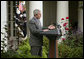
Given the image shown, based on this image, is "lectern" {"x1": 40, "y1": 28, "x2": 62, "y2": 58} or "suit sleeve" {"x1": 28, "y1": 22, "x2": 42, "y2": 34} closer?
"lectern" {"x1": 40, "y1": 28, "x2": 62, "y2": 58}

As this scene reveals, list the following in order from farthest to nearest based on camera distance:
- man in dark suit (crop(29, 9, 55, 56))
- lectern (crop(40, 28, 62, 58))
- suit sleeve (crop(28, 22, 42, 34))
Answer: man in dark suit (crop(29, 9, 55, 56)) → suit sleeve (crop(28, 22, 42, 34)) → lectern (crop(40, 28, 62, 58))

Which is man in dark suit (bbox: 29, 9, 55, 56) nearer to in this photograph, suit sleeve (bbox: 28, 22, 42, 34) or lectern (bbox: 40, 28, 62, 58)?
suit sleeve (bbox: 28, 22, 42, 34)

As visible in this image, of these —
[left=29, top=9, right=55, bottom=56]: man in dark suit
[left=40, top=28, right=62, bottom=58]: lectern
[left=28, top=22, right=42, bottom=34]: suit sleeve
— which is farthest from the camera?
[left=29, top=9, right=55, bottom=56]: man in dark suit

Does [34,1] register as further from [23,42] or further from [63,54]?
[63,54]

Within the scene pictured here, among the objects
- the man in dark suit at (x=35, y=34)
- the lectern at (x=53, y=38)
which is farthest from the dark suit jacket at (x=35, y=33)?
the lectern at (x=53, y=38)

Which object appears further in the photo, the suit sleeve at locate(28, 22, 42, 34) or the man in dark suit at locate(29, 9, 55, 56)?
the man in dark suit at locate(29, 9, 55, 56)

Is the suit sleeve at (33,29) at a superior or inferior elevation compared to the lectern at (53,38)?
superior

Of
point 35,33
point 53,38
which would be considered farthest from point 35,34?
point 53,38

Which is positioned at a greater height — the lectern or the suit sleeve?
the suit sleeve

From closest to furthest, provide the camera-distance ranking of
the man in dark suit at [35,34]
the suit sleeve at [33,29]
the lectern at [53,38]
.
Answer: the lectern at [53,38] → the suit sleeve at [33,29] → the man in dark suit at [35,34]

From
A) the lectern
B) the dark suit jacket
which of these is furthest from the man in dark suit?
the lectern

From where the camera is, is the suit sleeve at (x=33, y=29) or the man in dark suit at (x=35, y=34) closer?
the suit sleeve at (x=33, y=29)

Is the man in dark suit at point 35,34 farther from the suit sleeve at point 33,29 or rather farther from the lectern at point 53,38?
the lectern at point 53,38

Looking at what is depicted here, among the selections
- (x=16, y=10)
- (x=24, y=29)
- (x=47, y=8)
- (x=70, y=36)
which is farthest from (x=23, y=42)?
(x=47, y=8)
